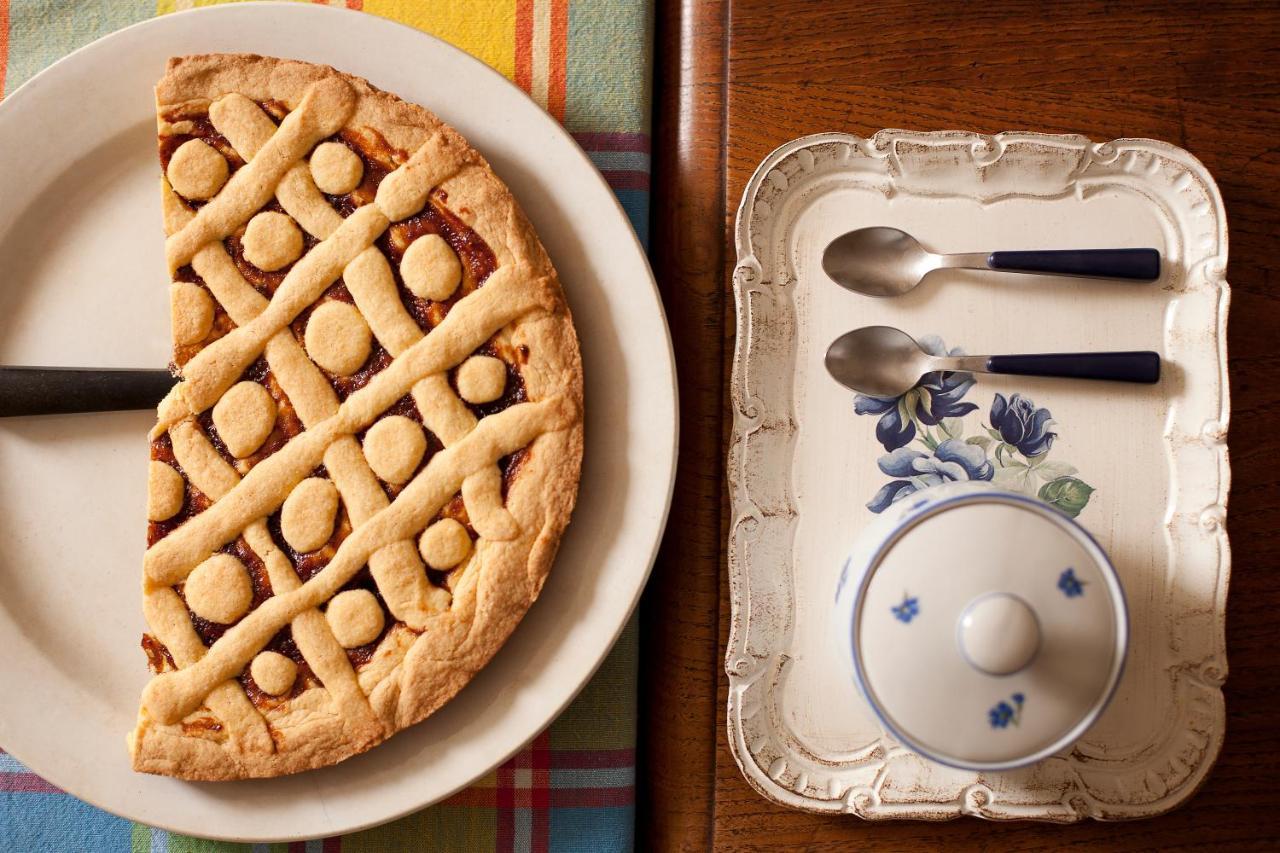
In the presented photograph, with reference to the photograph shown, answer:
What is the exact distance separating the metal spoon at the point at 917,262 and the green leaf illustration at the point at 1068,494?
0.22 m

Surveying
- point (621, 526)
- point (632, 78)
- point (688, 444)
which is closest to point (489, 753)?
point (621, 526)

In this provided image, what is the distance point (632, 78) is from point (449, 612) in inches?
25.0

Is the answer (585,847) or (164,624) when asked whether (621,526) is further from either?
(164,624)

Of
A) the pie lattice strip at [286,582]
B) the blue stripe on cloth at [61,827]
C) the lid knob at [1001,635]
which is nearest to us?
the lid knob at [1001,635]

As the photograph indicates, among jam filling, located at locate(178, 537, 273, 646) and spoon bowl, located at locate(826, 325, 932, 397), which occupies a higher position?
spoon bowl, located at locate(826, 325, 932, 397)

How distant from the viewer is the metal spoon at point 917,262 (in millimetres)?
972

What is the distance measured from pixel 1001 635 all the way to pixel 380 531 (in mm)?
602

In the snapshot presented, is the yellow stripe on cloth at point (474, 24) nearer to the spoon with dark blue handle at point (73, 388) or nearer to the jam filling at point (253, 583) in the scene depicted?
the spoon with dark blue handle at point (73, 388)

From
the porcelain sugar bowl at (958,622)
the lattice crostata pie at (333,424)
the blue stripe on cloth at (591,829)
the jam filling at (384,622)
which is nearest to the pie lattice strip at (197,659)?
the lattice crostata pie at (333,424)

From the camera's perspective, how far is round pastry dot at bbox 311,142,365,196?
3.26 feet

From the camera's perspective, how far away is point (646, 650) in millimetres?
1061

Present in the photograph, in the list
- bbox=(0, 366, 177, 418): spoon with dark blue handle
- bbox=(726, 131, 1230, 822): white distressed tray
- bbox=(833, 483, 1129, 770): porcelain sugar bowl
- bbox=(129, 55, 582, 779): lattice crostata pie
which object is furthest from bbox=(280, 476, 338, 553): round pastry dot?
bbox=(833, 483, 1129, 770): porcelain sugar bowl

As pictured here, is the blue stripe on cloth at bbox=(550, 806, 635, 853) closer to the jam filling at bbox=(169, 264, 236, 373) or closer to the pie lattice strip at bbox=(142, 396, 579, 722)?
the pie lattice strip at bbox=(142, 396, 579, 722)

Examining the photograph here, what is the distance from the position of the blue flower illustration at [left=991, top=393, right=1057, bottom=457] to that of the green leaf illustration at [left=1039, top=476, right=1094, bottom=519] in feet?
0.12
